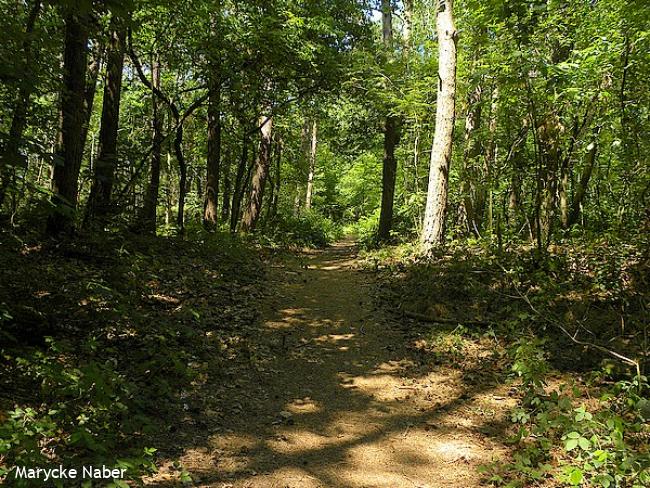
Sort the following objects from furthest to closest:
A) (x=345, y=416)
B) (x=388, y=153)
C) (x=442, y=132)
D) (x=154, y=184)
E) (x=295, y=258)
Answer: (x=388, y=153) < (x=295, y=258) < (x=154, y=184) < (x=442, y=132) < (x=345, y=416)

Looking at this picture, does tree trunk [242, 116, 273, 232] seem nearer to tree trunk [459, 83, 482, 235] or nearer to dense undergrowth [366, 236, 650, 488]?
tree trunk [459, 83, 482, 235]

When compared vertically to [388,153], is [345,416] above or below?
below

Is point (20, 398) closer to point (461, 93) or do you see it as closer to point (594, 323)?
point (594, 323)

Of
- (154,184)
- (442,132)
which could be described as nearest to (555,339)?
(442,132)

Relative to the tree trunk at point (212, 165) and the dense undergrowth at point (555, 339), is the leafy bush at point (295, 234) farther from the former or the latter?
the dense undergrowth at point (555, 339)

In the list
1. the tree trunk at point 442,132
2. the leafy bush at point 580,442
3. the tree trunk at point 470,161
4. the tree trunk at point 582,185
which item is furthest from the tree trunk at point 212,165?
the leafy bush at point 580,442

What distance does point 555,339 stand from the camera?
6.37 meters

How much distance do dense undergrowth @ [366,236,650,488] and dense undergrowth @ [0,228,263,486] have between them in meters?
3.20

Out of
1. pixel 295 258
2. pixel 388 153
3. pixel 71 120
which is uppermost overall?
pixel 388 153

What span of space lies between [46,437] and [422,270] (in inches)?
293

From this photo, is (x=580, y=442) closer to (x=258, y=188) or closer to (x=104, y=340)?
(x=104, y=340)

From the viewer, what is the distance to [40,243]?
729 cm

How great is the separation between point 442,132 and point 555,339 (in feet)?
18.9

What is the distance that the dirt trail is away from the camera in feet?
13.3
